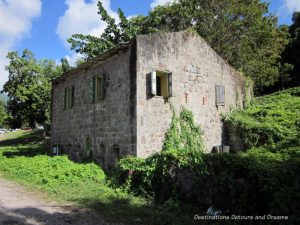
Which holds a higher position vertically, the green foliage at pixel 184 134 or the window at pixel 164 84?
the window at pixel 164 84

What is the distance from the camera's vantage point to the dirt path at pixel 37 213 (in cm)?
632

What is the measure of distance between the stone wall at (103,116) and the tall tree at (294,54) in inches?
937

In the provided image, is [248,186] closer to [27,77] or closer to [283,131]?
[283,131]

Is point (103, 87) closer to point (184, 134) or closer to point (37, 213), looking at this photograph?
point (184, 134)

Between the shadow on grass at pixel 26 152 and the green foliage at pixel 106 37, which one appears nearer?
the shadow on grass at pixel 26 152

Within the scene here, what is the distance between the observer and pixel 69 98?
1541 cm

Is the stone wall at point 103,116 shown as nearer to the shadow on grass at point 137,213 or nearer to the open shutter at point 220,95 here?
the shadow on grass at point 137,213

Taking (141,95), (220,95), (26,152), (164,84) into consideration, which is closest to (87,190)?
(141,95)

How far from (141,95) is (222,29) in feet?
46.6

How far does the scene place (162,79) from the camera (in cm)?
1180

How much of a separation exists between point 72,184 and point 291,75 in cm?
2862

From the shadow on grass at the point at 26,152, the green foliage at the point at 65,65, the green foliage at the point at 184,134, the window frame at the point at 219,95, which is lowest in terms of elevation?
the shadow on grass at the point at 26,152

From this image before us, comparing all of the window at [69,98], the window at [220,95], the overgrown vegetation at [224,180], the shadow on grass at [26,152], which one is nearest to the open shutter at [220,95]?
the window at [220,95]

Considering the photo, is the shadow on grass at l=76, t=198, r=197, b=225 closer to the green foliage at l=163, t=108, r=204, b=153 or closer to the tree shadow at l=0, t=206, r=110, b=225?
the tree shadow at l=0, t=206, r=110, b=225
